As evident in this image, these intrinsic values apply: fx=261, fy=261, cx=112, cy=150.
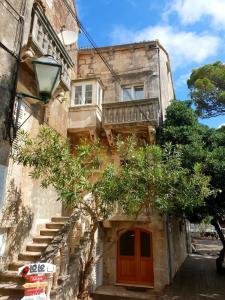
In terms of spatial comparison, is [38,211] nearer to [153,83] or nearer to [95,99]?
[95,99]

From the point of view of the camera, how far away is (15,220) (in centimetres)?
720

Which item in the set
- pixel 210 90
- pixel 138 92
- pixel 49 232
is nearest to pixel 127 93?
pixel 138 92

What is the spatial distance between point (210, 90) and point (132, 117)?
620 cm

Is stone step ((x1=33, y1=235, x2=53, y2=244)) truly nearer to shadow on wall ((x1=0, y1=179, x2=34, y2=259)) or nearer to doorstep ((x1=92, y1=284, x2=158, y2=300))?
shadow on wall ((x1=0, y1=179, x2=34, y2=259))

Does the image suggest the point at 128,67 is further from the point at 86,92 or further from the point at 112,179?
the point at 112,179

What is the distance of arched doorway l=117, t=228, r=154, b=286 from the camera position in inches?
487

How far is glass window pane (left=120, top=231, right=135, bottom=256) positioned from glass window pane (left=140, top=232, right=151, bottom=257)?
19.6 inches

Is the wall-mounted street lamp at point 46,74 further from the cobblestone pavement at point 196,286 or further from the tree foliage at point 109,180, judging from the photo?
the cobblestone pavement at point 196,286

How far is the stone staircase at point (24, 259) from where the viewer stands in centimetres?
595

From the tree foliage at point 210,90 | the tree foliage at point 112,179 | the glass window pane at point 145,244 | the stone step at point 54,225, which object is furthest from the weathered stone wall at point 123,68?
the stone step at point 54,225

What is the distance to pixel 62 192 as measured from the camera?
21.7 ft

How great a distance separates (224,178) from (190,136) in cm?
242

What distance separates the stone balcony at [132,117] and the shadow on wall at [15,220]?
6.26m

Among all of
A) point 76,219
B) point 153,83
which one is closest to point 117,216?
point 76,219
